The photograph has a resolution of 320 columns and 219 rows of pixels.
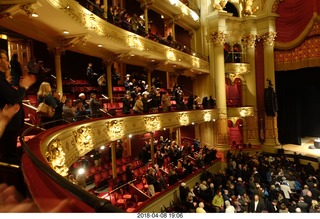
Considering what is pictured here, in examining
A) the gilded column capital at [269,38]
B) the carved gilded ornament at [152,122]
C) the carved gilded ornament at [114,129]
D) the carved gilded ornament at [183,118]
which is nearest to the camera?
the carved gilded ornament at [114,129]

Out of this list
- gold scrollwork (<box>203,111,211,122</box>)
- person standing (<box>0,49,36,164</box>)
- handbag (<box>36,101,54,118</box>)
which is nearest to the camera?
person standing (<box>0,49,36,164</box>)

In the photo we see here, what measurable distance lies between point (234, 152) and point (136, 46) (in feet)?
29.1

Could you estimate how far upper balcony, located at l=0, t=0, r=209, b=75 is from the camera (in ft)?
18.3

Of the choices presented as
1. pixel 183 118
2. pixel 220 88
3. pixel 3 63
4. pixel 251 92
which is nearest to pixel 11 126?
pixel 3 63

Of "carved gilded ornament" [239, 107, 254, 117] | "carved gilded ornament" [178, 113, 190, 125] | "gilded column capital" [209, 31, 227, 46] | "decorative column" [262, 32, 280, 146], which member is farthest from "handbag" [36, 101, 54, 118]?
"decorative column" [262, 32, 280, 146]

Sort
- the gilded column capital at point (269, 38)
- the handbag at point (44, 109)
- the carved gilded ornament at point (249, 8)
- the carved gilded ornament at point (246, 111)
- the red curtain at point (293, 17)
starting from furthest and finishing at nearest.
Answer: the carved gilded ornament at point (249, 8)
the gilded column capital at point (269, 38)
the carved gilded ornament at point (246, 111)
the red curtain at point (293, 17)
the handbag at point (44, 109)

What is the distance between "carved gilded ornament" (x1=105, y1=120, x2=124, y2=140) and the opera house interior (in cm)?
5

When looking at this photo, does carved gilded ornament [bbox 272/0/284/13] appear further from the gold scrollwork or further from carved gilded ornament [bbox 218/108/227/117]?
the gold scrollwork

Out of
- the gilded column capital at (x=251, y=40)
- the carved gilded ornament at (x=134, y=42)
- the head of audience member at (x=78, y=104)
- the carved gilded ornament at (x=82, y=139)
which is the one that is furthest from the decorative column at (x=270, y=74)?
the head of audience member at (x=78, y=104)

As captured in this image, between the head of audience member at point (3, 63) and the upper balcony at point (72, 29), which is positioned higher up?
the upper balcony at point (72, 29)

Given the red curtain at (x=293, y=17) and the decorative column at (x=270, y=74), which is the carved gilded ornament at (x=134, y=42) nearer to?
the decorative column at (x=270, y=74)

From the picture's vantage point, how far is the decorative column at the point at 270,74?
16.0 metres

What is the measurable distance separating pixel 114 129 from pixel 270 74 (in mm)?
12046

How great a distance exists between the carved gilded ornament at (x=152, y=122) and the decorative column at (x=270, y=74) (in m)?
9.07
